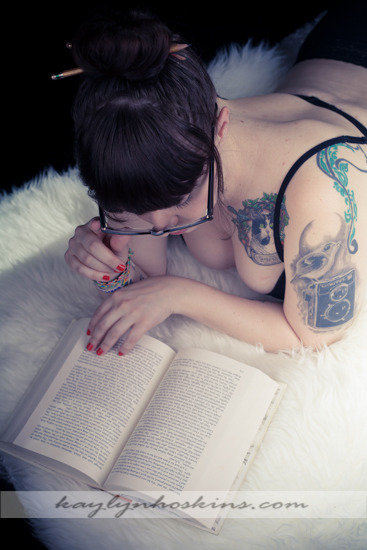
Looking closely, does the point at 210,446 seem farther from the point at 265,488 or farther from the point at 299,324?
the point at 299,324

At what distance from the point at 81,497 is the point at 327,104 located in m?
1.00

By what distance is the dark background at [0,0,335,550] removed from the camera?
1679 millimetres

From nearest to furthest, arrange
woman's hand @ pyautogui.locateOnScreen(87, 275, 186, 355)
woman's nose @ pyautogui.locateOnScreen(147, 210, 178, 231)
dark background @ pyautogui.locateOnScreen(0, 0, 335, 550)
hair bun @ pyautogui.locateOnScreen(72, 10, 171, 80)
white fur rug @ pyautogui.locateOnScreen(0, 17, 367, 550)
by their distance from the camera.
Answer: hair bun @ pyautogui.locateOnScreen(72, 10, 171, 80)
woman's nose @ pyautogui.locateOnScreen(147, 210, 178, 231)
white fur rug @ pyautogui.locateOnScreen(0, 17, 367, 550)
woman's hand @ pyautogui.locateOnScreen(87, 275, 186, 355)
dark background @ pyautogui.locateOnScreen(0, 0, 335, 550)

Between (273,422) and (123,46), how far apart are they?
770mm

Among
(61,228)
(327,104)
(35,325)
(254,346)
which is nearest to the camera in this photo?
(327,104)

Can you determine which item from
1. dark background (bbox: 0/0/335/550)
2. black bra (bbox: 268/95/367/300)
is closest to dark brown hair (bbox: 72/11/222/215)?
black bra (bbox: 268/95/367/300)

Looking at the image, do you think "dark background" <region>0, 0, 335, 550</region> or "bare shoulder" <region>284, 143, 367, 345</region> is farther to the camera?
"dark background" <region>0, 0, 335, 550</region>

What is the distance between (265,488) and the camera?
911mm

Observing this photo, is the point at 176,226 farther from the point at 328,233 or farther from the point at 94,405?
the point at 94,405

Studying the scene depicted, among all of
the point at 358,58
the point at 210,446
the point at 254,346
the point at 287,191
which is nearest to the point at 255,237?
the point at 287,191

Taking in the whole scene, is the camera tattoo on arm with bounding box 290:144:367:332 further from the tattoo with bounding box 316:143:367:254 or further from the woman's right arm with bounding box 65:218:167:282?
the woman's right arm with bounding box 65:218:167:282

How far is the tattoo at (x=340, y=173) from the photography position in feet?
2.68

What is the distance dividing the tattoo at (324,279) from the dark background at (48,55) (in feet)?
3.63

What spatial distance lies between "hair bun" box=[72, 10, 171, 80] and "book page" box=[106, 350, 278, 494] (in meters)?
0.60
